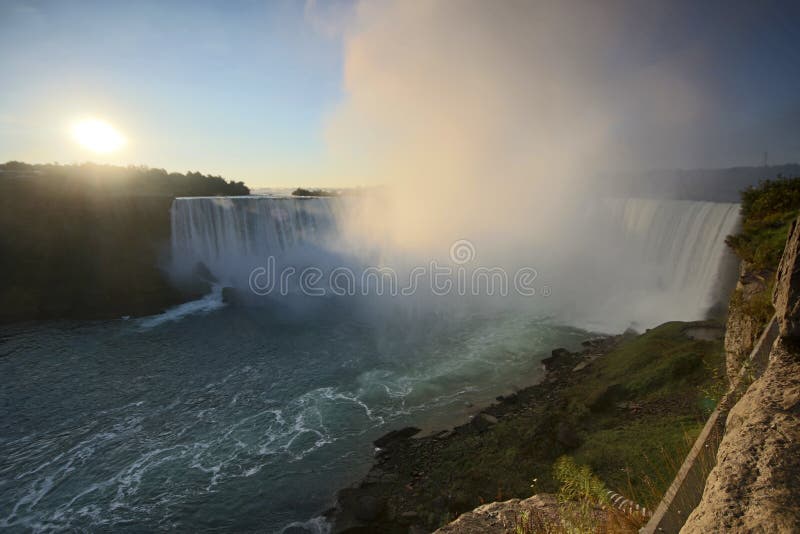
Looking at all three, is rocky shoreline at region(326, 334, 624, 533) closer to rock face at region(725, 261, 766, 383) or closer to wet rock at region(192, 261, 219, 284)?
rock face at region(725, 261, 766, 383)

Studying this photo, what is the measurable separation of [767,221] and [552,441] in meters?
11.1

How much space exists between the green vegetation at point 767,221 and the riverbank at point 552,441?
9.66ft

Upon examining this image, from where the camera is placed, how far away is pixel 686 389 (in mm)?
10930

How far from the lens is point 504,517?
554 centimetres

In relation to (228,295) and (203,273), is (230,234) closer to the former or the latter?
(203,273)

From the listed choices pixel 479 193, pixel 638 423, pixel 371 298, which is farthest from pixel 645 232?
pixel 638 423

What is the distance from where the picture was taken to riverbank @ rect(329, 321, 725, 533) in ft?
28.5

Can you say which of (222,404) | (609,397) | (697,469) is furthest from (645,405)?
(222,404)

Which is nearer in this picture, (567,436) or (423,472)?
(567,436)

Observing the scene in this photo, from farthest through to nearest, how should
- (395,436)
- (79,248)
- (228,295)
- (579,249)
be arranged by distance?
(579,249), (79,248), (228,295), (395,436)

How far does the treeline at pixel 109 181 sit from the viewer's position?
30.7 meters

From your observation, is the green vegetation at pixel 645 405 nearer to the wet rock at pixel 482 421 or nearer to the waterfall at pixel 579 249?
the wet rock at pixel 482 421

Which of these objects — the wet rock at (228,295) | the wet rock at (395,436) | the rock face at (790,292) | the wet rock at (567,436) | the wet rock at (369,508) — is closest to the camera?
the rock face at (790,292)

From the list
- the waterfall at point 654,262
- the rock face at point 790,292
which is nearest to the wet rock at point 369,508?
the rock face at point 790,292
